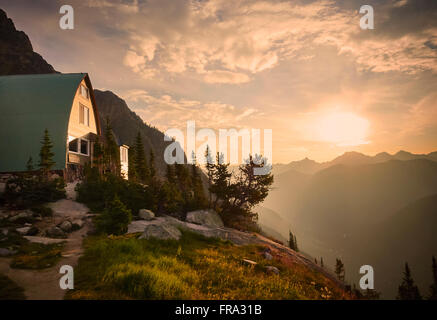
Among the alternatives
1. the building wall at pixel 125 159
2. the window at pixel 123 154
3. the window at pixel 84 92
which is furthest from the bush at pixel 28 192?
the window at pixel 123 154

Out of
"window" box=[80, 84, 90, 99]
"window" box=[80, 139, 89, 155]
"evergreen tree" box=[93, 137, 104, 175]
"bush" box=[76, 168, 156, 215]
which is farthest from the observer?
"window" box=[80, 84, 90, 99]

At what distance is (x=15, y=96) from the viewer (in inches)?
1049

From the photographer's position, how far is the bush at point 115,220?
13.4 meters

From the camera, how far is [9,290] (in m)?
6.18

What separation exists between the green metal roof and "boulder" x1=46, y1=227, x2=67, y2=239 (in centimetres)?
1396

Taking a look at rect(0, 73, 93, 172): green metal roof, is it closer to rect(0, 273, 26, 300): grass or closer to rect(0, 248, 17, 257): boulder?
rect(0, 248, 17, 257): boulder

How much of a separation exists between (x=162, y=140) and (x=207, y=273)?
4755 inches

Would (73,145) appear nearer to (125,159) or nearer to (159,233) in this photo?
(125,159)

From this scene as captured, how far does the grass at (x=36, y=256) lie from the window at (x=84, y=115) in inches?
901

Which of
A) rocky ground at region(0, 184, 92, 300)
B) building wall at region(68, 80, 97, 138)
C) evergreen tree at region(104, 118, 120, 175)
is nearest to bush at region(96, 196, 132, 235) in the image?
rocky ground at region(0, 184, 92, 300)

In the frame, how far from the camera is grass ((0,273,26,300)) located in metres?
5.77

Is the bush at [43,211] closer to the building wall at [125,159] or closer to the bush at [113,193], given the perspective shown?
the bush at [113,193]

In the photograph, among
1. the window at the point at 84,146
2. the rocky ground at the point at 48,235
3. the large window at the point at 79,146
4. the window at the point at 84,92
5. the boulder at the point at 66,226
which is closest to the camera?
the rocky ground at the point at 48,235
